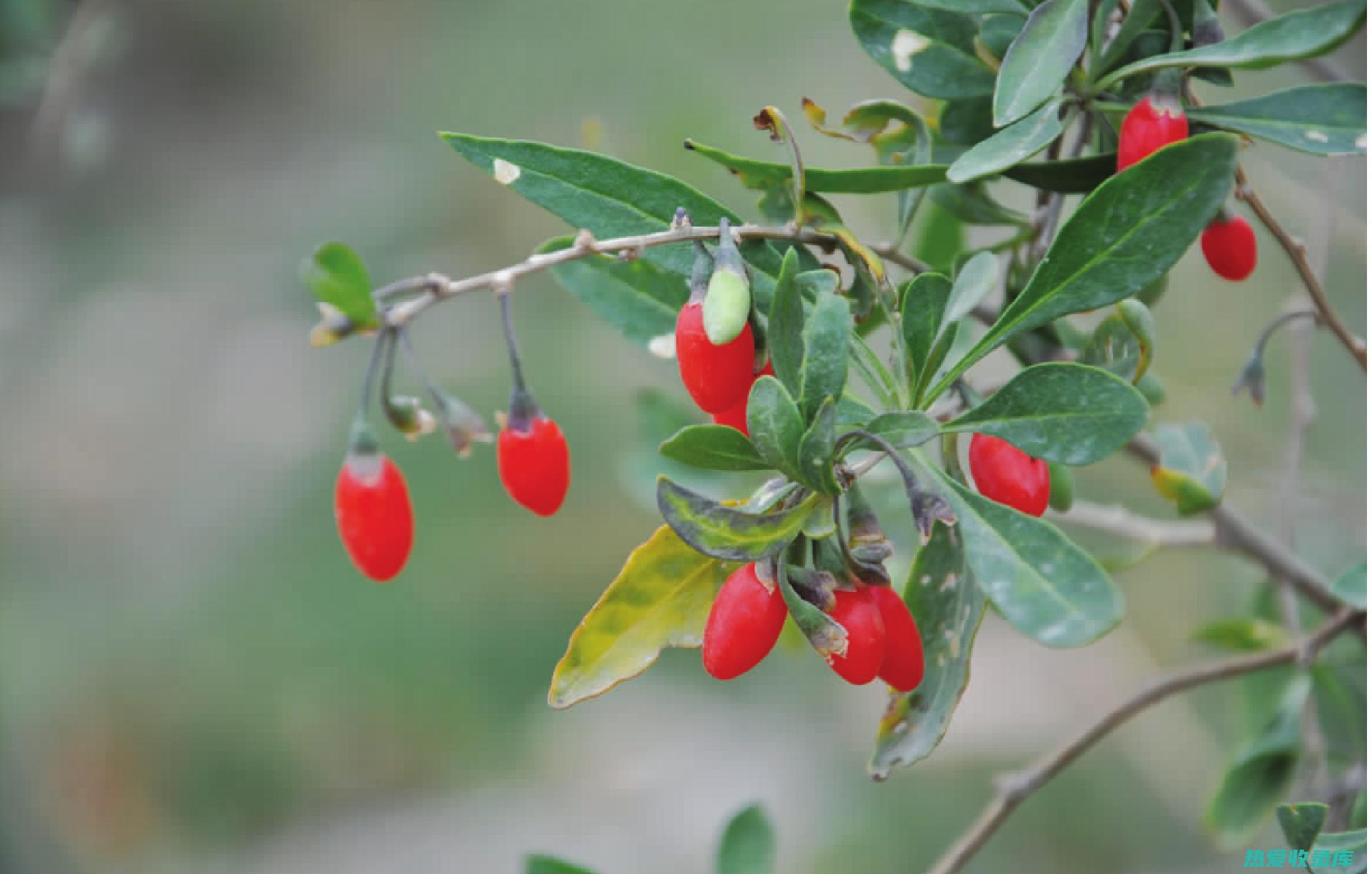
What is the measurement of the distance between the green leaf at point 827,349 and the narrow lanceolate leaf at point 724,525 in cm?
8

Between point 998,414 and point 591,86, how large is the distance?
161 inches

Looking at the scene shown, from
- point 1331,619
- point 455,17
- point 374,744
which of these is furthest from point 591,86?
point 1331,619

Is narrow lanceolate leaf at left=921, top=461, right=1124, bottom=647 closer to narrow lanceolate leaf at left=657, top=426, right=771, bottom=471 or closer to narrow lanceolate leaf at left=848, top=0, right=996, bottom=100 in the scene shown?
narrow lanceolate leaf at left=657, top=426, right=771, bottom=471

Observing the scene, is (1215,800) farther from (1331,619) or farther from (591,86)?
(591,86)

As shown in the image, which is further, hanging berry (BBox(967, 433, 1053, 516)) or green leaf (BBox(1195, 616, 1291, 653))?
green leaf (BBox(1195, 616, 1291, 653))

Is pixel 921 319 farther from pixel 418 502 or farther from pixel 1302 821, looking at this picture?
pixel 418 502

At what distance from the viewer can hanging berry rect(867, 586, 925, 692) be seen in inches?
28.7

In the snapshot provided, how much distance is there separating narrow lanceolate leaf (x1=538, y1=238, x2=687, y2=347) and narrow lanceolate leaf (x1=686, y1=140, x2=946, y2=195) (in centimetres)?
18

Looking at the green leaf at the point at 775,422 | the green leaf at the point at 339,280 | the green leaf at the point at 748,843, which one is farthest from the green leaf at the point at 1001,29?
the green leaf at the point at 748,843

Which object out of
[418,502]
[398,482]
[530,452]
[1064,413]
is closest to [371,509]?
[398,482]

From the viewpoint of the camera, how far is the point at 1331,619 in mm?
1235

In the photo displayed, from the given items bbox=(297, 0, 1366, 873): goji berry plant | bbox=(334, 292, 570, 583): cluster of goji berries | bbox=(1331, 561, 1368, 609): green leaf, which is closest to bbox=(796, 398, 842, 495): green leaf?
bbox=(297, 0, 1366, 873): goji berry plant

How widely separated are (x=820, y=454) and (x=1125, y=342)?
9.5 inches

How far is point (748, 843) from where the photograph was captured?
1196 mm
